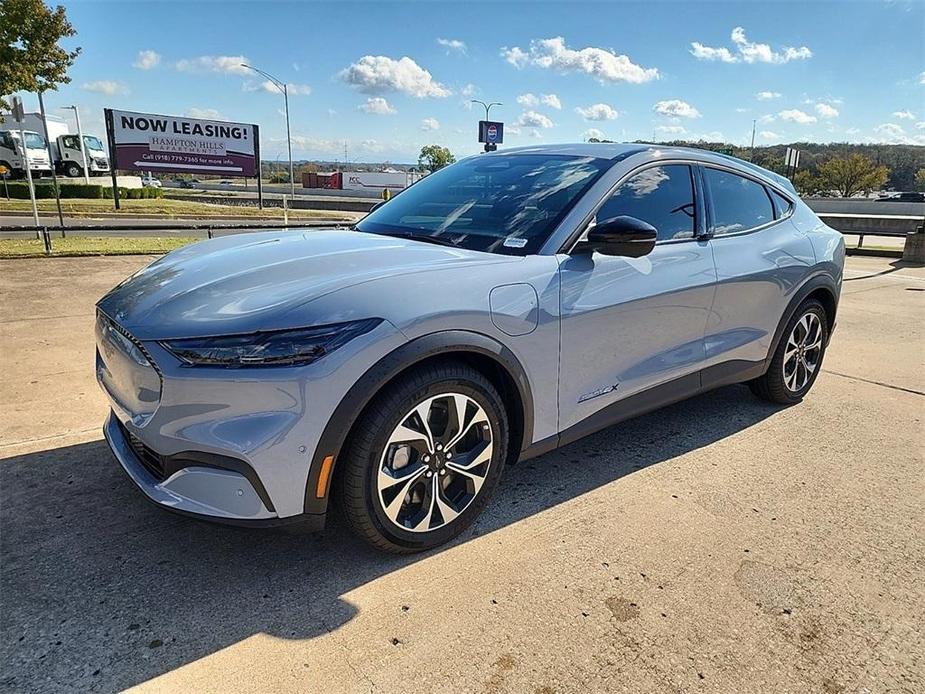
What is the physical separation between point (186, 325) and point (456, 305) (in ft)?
3.18

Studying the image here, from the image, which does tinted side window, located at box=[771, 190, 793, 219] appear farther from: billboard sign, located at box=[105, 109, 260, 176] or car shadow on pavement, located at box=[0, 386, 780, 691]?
billboard sign, located at box=[105, 109, 260, 176]

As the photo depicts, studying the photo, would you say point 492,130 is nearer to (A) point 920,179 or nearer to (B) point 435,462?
(B) point 435,462

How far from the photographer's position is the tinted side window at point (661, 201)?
10.2 feet

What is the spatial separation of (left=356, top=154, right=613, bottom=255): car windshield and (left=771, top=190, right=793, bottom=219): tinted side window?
1.60 metres

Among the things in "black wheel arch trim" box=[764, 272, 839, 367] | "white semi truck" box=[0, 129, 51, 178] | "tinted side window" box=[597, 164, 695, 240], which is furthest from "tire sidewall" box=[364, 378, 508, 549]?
"white semi truck" box=[0, 129, 51, 178]

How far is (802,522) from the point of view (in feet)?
9.63

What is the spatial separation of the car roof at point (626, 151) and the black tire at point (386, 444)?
154 centimetres

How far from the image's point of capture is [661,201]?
11.0 feet

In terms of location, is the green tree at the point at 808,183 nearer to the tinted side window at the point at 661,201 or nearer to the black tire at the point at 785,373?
the black tire at the point at 785,373

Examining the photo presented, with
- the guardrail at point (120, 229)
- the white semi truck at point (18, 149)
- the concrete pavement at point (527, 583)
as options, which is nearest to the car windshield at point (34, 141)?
the white semi truck at point (18, 149)

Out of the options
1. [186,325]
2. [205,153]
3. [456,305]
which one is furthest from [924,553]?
[205,153]

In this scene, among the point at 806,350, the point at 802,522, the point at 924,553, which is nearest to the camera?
the point at 924,553

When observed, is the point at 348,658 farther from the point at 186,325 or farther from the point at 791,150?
the point at 791,150

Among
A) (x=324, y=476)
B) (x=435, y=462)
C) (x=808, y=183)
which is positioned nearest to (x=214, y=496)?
(x=324, y=476)
